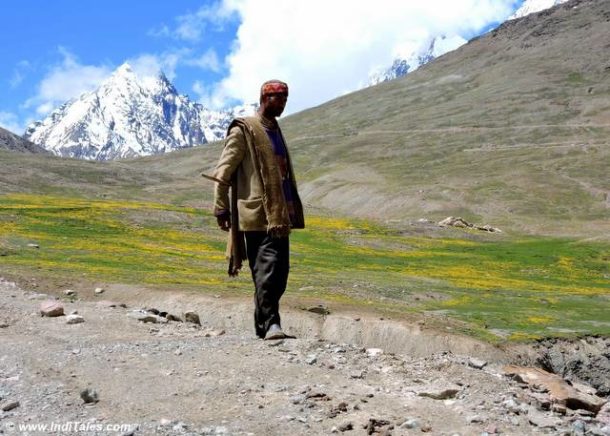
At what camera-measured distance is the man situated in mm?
9992

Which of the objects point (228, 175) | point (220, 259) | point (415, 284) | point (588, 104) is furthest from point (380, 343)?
point (588, 104)

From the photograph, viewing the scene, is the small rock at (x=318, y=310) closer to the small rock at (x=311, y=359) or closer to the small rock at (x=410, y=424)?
the small rock at (x=311, y=359)

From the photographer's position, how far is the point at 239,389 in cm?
768

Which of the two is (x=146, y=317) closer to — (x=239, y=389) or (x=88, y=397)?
(x=239, y=389)

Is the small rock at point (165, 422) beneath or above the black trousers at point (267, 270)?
beneath

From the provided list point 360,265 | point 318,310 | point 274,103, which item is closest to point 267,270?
point 274,103

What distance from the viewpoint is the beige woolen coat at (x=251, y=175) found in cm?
998

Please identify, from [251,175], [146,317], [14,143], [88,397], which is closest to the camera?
[88,397]

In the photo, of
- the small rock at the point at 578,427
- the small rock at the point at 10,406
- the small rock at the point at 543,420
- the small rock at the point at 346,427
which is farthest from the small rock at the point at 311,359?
the small rock at the point at 10,406

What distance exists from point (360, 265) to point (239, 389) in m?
27.8

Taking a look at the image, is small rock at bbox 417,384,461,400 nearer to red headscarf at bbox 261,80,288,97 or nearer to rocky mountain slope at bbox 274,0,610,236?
red headscarf at bbox 261,80,288,97

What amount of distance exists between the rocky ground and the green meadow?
10.1m

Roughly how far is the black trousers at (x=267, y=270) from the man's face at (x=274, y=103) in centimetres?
174

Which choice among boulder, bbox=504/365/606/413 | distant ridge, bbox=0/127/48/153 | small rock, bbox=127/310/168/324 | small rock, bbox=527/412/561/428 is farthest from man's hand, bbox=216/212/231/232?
distant ridge, bbox=0/127/48/153
